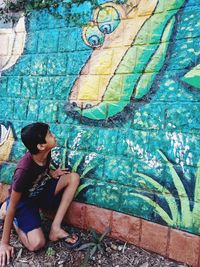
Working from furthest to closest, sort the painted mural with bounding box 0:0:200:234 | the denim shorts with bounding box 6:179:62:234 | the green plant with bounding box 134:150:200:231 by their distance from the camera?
the denim shorts with bounding box 6:179:62:234 → the painted mural with bounding box 0:0:200:234 → the green plant with bounding box 134:150:200:231

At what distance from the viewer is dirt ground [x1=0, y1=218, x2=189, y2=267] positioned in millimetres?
2830

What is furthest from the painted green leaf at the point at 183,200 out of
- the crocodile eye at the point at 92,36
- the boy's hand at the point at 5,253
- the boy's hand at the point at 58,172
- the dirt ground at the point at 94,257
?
the boy's hand at the point at 5,253

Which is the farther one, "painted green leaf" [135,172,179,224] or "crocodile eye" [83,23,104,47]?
"crocodile eye" [83,23,104,47]

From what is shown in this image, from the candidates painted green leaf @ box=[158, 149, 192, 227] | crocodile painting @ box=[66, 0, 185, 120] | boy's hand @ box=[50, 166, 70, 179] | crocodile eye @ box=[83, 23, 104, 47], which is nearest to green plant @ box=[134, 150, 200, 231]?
painted green leaf @ box=[158, 149, 192, 227]

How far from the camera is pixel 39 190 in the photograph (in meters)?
3.23

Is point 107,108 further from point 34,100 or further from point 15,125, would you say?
point 15,125

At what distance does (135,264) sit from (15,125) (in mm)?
1767

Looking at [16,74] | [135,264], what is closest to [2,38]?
[16,74]

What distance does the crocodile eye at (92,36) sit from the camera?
324 centimetres

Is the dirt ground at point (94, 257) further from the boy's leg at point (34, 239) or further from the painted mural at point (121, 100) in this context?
the painted mural at point (121, 100)

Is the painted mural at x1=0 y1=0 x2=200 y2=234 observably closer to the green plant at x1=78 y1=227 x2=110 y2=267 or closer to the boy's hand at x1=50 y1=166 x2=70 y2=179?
the boy's hand at x1=50 y1=166 x2=70 y2=179

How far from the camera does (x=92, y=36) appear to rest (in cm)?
329

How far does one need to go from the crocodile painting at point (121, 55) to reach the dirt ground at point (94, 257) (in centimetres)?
104

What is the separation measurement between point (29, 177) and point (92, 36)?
1301mm
